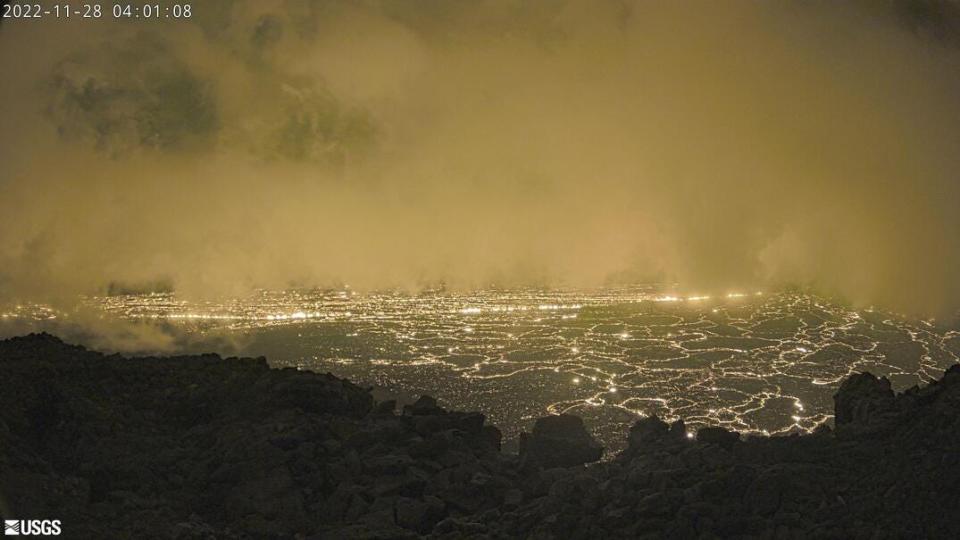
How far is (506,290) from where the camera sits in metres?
16.4

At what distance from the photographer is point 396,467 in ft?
20.8

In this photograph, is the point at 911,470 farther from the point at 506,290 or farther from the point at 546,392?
the point at 506,290

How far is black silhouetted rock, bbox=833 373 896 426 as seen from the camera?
6371 mm

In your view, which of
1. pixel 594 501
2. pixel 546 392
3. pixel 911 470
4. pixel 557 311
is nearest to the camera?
pixel 911 470

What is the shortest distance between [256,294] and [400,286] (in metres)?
3.21

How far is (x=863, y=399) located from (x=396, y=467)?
446 centimetres

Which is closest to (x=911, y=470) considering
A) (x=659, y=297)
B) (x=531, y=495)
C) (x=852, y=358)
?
(x=531, y=495)

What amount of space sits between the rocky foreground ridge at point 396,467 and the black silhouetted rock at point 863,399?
0.09 ft
